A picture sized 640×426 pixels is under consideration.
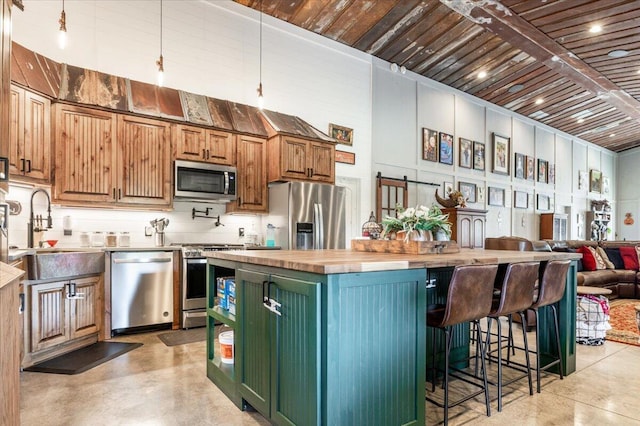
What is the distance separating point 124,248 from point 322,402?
317cm

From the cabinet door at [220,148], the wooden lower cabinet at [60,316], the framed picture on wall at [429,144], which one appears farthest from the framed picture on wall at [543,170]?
the wooden lower cabinet at [60,316]

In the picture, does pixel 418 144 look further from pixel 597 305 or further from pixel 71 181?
pixel 71 181

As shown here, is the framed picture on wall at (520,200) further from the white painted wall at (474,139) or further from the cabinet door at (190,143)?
the cabinet door at (190,143)

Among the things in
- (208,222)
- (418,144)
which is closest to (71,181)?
(208,222)

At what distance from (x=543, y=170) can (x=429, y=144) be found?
5.30m

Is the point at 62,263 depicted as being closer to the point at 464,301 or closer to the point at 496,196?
the point at 464,301

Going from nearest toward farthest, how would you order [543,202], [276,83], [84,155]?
[84,155] < [276,83] < [543,202]

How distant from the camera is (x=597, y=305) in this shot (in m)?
4.04

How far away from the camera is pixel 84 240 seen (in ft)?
14.4

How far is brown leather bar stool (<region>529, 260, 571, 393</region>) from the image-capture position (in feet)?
9.29

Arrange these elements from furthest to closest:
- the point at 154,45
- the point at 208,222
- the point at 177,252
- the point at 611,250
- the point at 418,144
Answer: the point at 418,144
the point at 611,250
the point at 208,222
the point at 154,45
the point at 177,252

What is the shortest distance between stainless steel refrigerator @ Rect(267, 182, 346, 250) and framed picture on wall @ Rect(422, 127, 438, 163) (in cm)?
322

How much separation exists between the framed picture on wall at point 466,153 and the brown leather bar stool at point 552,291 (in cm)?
633

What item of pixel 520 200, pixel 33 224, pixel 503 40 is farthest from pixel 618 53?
pixel 33 224
